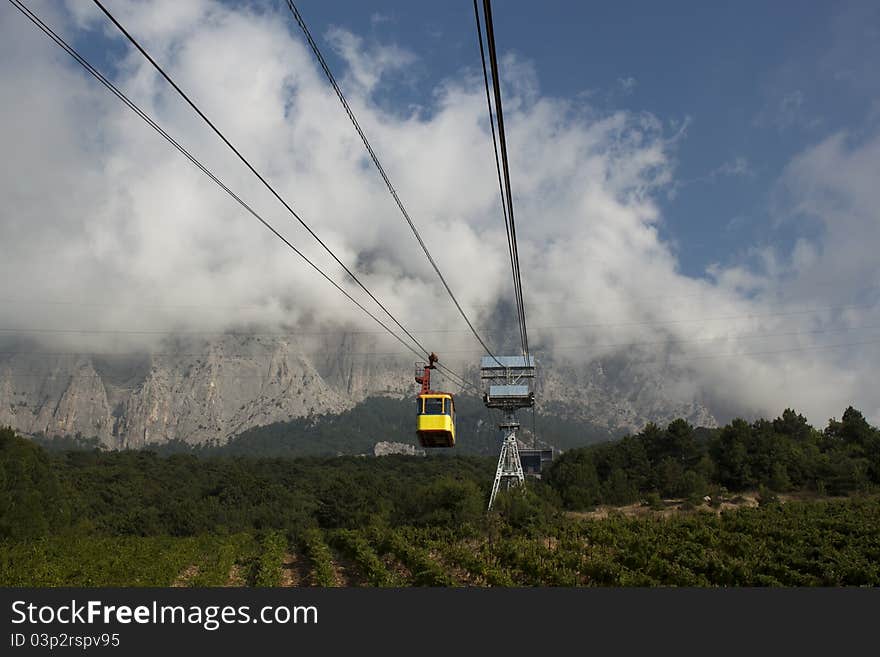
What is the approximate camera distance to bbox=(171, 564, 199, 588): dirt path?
4210 centimetres

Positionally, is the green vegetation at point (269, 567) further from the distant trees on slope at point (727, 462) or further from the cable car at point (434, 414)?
the distant trees on slope at point (727, 462)

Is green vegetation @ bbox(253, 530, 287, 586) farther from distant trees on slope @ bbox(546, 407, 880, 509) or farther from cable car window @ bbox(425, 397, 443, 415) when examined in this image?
distant trees on slope @ bbox(546, 407, 880, 509)

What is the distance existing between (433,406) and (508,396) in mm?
39212

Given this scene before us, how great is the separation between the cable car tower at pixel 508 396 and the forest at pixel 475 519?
309 cm

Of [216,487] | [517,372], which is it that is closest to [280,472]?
[216,487]

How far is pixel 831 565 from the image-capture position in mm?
33219

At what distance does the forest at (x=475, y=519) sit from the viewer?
128ft

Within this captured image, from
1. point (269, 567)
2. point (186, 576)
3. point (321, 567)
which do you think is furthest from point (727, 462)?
point (186, 576)

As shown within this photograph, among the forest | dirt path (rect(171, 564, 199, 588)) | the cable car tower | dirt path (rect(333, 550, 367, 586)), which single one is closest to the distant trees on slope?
the forest

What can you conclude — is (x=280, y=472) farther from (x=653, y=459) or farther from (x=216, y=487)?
(x=653, y=459)

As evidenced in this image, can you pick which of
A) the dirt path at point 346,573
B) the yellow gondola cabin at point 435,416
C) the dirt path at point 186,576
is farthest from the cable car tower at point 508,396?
the yellow gondola cabin at point 435,416

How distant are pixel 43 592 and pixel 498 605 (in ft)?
40.7

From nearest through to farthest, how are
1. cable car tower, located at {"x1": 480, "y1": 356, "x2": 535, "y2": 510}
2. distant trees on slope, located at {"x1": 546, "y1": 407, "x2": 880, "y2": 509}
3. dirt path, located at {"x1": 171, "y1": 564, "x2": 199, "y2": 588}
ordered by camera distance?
Answer: dirt path, located at {"x1": 171, "y1": 564, "x2": 199, "y2": 588} < cable car tower, located at {"x1": 480, "y1": 356, "x2": 535, "y2": 510} < distant trees on slope, located at {"x1": 546, "y1": 407, "x2": 880, "y2": 509}

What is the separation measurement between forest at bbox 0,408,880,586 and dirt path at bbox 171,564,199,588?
37cm
